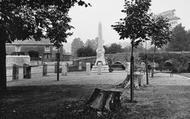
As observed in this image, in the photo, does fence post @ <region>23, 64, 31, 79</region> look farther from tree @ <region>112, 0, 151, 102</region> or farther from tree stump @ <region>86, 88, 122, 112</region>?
tree stump @ <region>86, 88, 122, 112</region>

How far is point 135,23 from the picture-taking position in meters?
10.4

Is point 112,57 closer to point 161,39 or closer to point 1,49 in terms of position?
point 161,39

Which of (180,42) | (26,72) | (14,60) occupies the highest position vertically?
(180,42)

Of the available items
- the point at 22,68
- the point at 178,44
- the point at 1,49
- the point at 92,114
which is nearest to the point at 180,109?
the point at 92,114

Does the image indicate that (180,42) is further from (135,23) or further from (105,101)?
(105,101)

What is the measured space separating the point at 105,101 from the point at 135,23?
362cm

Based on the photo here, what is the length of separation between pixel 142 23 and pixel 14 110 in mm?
5776

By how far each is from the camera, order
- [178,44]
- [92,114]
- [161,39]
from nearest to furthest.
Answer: [92,114] < [161,39] < [178,44]

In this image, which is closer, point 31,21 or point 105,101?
point 105,101

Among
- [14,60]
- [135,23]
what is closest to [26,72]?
[14,60]

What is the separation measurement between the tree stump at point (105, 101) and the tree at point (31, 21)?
11.1 ft

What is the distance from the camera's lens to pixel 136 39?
36.4 feet

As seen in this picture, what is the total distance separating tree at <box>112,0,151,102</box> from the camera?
34.3 feet

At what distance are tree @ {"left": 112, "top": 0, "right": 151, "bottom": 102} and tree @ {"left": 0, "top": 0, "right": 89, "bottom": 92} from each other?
195 centimetres
